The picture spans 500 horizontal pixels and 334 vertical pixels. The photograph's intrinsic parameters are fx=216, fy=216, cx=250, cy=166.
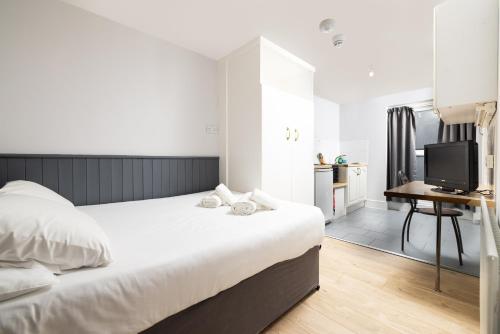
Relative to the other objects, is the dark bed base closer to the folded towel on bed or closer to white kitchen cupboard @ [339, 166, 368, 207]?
the folded towel on bed

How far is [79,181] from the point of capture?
187 centimetres

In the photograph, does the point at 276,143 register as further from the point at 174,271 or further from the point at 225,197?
the point at 174,271

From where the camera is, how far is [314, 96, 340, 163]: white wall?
4.44 m

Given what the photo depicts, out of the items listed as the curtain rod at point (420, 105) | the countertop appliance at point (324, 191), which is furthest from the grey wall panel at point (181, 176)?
the curtain rod at point (420, 105)

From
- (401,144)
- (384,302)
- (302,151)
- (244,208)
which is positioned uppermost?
(401,144)

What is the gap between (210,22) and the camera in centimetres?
206

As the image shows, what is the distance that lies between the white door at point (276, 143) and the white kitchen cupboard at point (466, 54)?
138 cm

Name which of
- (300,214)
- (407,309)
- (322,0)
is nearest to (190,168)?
(300,214)

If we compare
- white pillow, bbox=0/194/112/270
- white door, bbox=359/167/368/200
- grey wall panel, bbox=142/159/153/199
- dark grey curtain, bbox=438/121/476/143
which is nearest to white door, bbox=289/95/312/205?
grey wall panel, bbox=142/159/153/199

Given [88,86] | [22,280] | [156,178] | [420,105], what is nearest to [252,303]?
[22,280]

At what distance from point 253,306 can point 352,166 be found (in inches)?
140

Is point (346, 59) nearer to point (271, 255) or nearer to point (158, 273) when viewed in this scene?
point (271, 255)

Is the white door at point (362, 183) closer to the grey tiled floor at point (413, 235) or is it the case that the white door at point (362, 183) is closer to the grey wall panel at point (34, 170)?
the grey tiled floor at point (413, 235)

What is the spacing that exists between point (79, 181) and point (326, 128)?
4.33 meters
